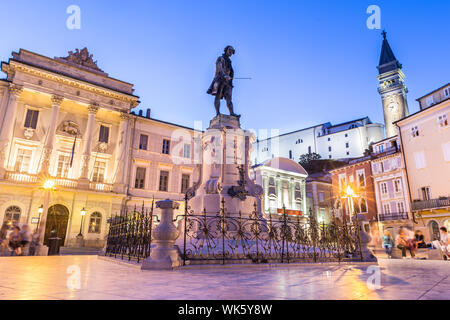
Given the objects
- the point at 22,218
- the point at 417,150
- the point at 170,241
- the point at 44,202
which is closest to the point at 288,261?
the point at 170,241

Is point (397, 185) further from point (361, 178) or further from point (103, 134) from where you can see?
point (103, 134)

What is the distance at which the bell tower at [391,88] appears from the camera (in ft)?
220

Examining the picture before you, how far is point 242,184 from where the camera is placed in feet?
35.5

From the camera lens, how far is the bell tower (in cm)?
6694

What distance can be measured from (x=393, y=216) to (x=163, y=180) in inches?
1009

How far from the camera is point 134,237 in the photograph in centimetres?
858

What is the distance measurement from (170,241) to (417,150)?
3287 cm

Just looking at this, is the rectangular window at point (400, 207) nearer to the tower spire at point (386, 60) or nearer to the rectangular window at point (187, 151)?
the rectangular window at point (187, 151)

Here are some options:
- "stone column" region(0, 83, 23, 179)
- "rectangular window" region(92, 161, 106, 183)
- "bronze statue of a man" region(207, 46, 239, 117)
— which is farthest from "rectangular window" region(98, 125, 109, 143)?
"bronze statue of a man" region(207, 46, 239, 117)

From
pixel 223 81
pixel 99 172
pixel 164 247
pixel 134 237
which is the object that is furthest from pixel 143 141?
pixel 164 247

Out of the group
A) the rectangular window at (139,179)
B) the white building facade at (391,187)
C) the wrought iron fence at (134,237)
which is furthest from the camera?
the white building facade at (391,187)

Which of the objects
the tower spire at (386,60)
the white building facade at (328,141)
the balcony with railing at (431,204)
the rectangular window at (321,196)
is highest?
the tower spire at (386,60)

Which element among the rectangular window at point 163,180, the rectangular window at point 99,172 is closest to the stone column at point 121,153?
the rectangular window at point 99,172

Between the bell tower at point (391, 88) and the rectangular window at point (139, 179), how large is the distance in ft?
187
